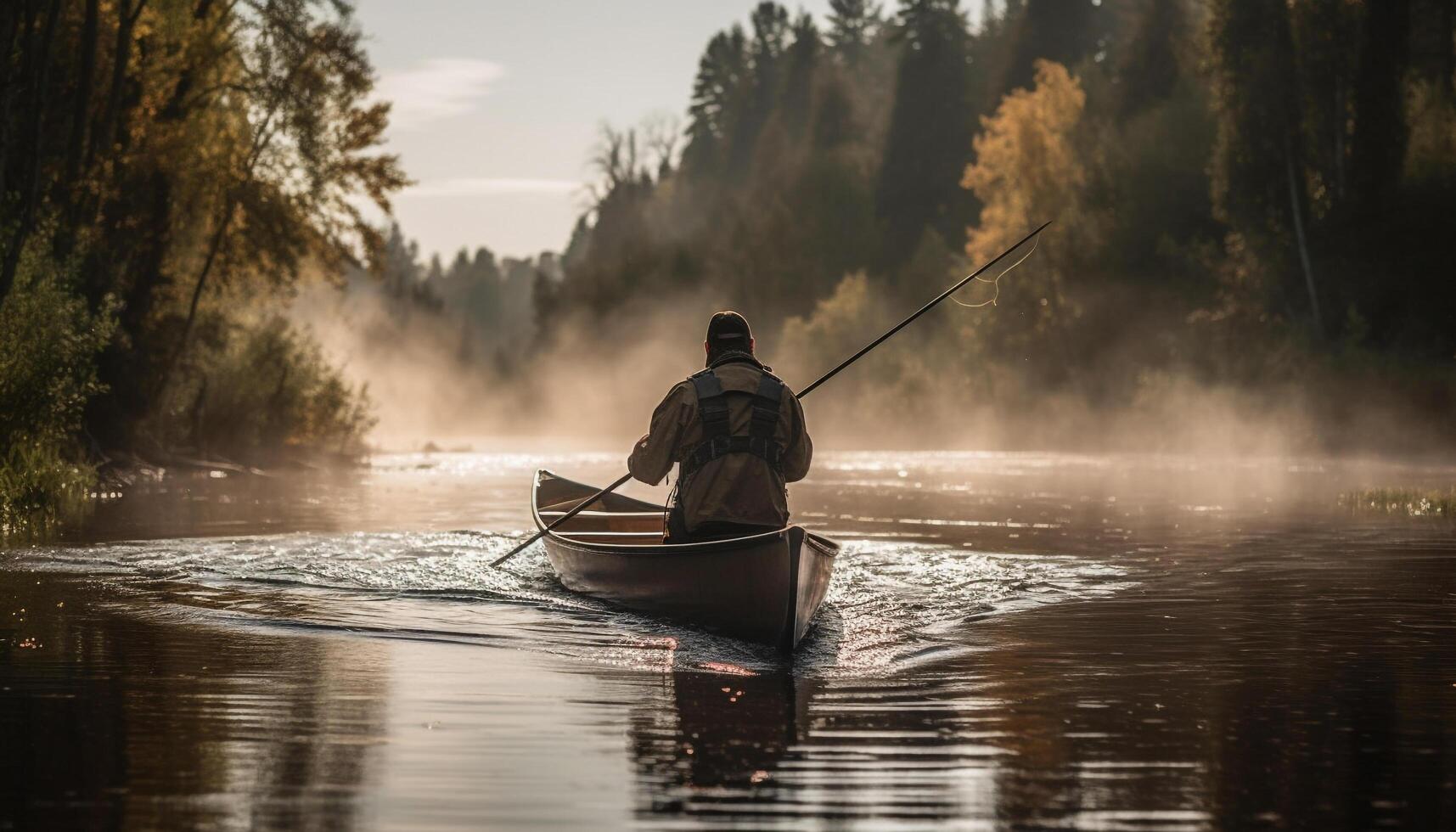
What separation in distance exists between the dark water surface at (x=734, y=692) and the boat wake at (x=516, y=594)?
0.05m

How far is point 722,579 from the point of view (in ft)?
34.0

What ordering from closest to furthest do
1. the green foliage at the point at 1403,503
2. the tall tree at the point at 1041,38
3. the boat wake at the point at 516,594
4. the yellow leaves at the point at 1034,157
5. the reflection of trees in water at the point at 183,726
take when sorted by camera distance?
1. the reflection of trees in water at the point at 183,726
2. the boat wake at the point at 516,594
3. the green foliage at the point at 1403,503
4. the yellow leaves at the point at 1034,157
5. the tall tree at the point at 1041,38

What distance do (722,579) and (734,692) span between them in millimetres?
1860

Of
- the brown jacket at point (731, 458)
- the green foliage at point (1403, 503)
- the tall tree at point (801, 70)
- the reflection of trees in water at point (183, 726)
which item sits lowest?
the reflection of trees in water at point (183, 726)

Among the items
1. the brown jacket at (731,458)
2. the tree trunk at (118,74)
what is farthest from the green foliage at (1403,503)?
the tree trunk at (118,74)

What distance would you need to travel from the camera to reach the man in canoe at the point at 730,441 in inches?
424

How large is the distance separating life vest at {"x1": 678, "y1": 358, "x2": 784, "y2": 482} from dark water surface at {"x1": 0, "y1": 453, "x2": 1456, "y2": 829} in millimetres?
1163

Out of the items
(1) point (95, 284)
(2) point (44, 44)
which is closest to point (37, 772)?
(2) point (44, 44)

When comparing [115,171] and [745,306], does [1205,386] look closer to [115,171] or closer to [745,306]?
[115,171]

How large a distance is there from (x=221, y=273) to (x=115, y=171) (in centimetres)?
351

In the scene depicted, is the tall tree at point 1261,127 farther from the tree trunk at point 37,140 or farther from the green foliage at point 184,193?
the tree trunk at point 37,140

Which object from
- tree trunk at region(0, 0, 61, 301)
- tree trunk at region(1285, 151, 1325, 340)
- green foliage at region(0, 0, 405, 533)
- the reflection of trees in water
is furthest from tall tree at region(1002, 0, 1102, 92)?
the reflection of trees in water

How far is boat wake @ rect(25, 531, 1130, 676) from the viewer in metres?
10.3

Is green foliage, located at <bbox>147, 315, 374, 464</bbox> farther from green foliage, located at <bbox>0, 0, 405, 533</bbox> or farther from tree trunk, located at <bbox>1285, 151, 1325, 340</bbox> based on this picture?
tree trunk, located at <bbox>1285, 151, 1325, 340</bbox>
